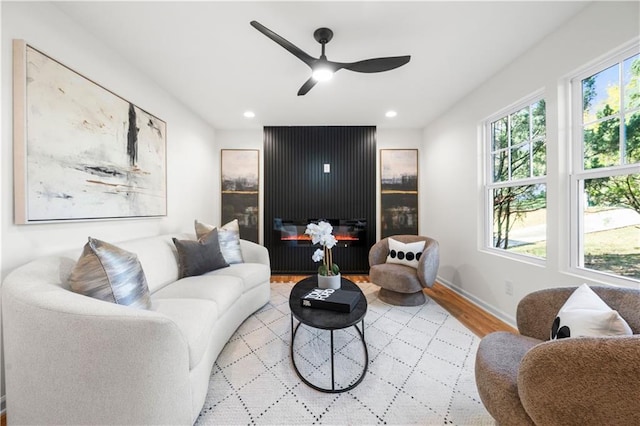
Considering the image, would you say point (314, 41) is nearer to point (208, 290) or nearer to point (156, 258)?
point (208, 290)

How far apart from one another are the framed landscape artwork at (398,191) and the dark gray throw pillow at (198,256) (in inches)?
108

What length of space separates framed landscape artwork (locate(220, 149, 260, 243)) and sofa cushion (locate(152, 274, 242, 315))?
2002 millimetres

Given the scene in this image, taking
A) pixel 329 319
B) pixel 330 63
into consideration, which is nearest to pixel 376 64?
pixel 330 63

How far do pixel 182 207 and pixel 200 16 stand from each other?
2.23m

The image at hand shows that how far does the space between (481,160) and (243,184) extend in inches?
140

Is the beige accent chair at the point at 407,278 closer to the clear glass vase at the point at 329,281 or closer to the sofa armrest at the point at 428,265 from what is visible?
the sofa armrest at the point at 428,265

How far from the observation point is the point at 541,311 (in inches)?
54.2

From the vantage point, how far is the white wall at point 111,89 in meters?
1.39

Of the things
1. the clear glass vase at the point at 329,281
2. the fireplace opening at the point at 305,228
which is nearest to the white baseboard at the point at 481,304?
the fireplace opening at the point at 305,228

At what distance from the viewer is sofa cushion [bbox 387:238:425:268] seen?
9.78ft

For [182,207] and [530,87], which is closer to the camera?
[530,87]

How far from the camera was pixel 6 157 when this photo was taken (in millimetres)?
1390

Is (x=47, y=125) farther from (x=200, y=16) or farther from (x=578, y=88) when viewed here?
(x=578, y=88)

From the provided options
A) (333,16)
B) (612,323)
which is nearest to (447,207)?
(612,323)
